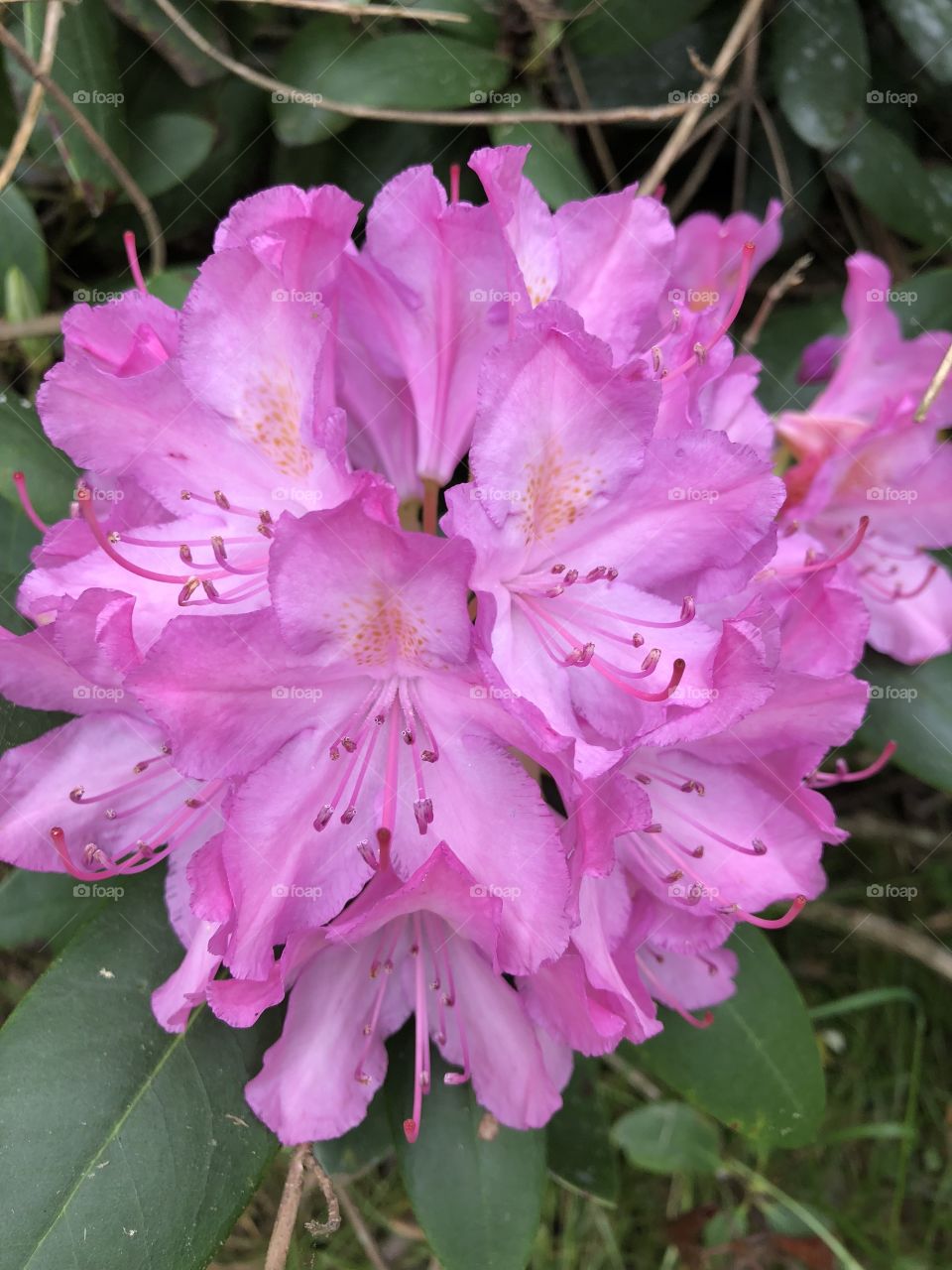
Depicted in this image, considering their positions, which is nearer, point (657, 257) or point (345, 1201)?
point (657, 257)

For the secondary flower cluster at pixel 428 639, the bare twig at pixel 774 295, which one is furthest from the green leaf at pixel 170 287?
the bare twig at pixel 774 295

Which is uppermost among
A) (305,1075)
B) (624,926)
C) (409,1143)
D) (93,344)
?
(93,344)

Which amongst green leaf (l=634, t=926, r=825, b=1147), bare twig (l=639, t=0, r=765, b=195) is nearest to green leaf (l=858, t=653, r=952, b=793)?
green leaf (l=634, t=926, r=825, b=1147)

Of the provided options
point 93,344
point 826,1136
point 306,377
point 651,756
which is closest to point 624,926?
point 651,756

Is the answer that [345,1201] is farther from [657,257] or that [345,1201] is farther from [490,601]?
[657,257]

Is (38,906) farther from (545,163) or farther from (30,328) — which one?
(545,163)
